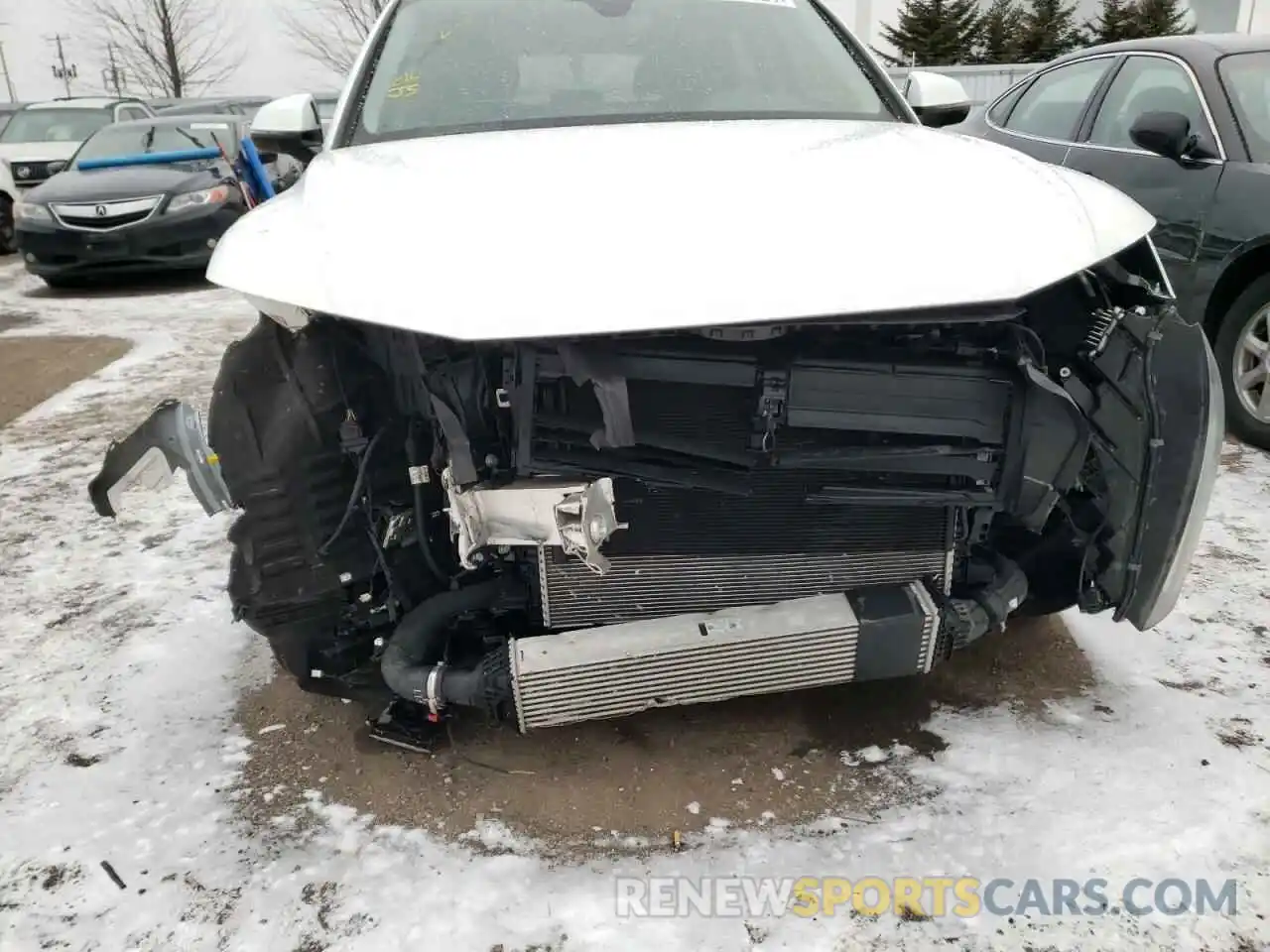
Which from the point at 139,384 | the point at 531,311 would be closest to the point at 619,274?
the point at 531,311

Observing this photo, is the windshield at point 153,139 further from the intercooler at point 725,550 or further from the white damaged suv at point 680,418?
the intercooler at point 725,550

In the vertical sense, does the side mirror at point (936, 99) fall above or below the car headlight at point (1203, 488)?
above

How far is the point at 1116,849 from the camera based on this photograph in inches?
75.1

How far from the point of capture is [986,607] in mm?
2205

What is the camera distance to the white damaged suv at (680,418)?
171 cm

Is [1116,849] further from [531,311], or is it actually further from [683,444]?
[531,311]

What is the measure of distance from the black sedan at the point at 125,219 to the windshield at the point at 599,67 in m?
5.93

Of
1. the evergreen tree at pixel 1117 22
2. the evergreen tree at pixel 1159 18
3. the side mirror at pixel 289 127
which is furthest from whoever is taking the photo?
the evergreen tree at pixel 1117 22

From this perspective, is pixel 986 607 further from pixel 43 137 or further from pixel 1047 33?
pixel 1047 33

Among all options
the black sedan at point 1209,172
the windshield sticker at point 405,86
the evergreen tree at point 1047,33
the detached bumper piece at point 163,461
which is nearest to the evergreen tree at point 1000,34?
the evergreen tree at point 1047,33

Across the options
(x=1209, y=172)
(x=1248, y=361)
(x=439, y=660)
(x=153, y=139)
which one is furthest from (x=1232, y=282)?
(x=153, y=139)

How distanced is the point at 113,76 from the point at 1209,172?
1603 inches

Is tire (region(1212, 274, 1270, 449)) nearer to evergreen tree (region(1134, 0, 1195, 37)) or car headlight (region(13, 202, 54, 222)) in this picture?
car headlight (region(13, 202, 54, 222))

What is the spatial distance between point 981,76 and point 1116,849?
1834 centimetres
